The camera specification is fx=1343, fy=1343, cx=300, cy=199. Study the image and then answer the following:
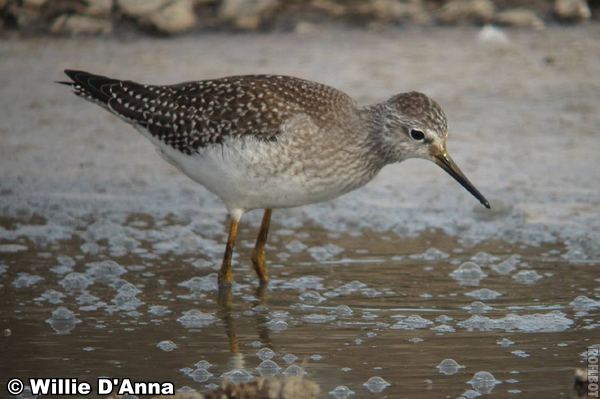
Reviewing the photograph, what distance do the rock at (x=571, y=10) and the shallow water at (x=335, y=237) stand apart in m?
0.23

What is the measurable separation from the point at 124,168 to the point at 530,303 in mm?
3997

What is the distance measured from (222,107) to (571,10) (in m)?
6.21

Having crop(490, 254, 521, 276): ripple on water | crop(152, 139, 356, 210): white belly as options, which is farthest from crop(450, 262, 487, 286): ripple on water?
crop(152, 139, 356, 210): white belly

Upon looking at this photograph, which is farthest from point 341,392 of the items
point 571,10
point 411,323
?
point 571,10

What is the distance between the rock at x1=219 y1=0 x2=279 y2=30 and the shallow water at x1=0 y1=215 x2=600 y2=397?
431 centimetres

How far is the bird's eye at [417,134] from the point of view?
7988 millimetres

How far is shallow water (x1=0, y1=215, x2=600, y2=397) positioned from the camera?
649 centimetres

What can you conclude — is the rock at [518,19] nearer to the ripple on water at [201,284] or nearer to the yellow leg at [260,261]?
the yellow leg at [260,261]

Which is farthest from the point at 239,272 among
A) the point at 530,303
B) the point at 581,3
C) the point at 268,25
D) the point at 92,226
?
the point at 581,3

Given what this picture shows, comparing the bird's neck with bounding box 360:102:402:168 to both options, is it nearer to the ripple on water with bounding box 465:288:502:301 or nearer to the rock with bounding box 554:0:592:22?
the ripple on water with bounding box 465:288:502:301

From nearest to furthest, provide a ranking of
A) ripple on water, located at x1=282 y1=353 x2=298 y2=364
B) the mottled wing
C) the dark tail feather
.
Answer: ripple on water, located at x1=282 y1=353 x2=298 y2=364 → the mottled wing → the dark tail feather

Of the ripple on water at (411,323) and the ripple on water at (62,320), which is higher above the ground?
the ripple on water at (411,323)

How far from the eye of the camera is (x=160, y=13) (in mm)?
13055

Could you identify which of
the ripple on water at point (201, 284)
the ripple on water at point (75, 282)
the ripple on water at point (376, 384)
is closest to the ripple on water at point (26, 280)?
the ripple on water at point (75, 282)
